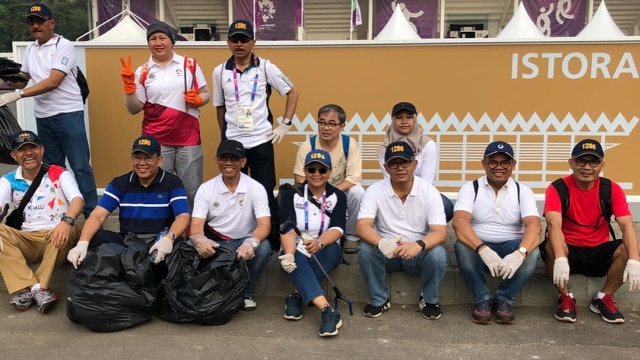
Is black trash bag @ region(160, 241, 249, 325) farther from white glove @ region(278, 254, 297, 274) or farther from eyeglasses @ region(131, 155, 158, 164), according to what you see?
eyeglasses @ region(131, 155, 158, 164)

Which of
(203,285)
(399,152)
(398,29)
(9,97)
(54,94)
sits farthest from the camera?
(398,29)

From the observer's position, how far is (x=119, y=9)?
13148mm

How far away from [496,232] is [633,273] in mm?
849

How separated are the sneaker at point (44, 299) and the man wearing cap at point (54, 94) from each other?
51.8 inches

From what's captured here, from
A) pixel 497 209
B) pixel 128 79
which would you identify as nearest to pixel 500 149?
pixel 497 209

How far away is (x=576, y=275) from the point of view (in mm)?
3643

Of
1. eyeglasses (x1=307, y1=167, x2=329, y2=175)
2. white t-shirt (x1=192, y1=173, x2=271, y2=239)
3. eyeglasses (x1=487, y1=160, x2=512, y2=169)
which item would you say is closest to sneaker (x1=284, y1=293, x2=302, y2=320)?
white t-shirt (x1=192, y1=173, x2=271, y2=239)

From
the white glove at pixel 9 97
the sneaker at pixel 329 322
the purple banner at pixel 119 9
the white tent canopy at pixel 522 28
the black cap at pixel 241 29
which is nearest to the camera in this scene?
the sneaker at pixel 329 322

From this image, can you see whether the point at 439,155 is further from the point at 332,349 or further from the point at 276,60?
the point at 332,349

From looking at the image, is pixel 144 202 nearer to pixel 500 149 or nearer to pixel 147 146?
pixel 147 146

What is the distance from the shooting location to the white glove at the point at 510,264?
3256 millimetres

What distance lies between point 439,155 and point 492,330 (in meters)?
2.13

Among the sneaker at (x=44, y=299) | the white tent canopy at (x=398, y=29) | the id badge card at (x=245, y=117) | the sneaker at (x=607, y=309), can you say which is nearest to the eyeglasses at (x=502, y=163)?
the sneaker at (x=607, y=309)

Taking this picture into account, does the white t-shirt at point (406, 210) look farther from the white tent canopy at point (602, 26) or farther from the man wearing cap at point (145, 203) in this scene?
the white tent canopy at point (602, 26)
